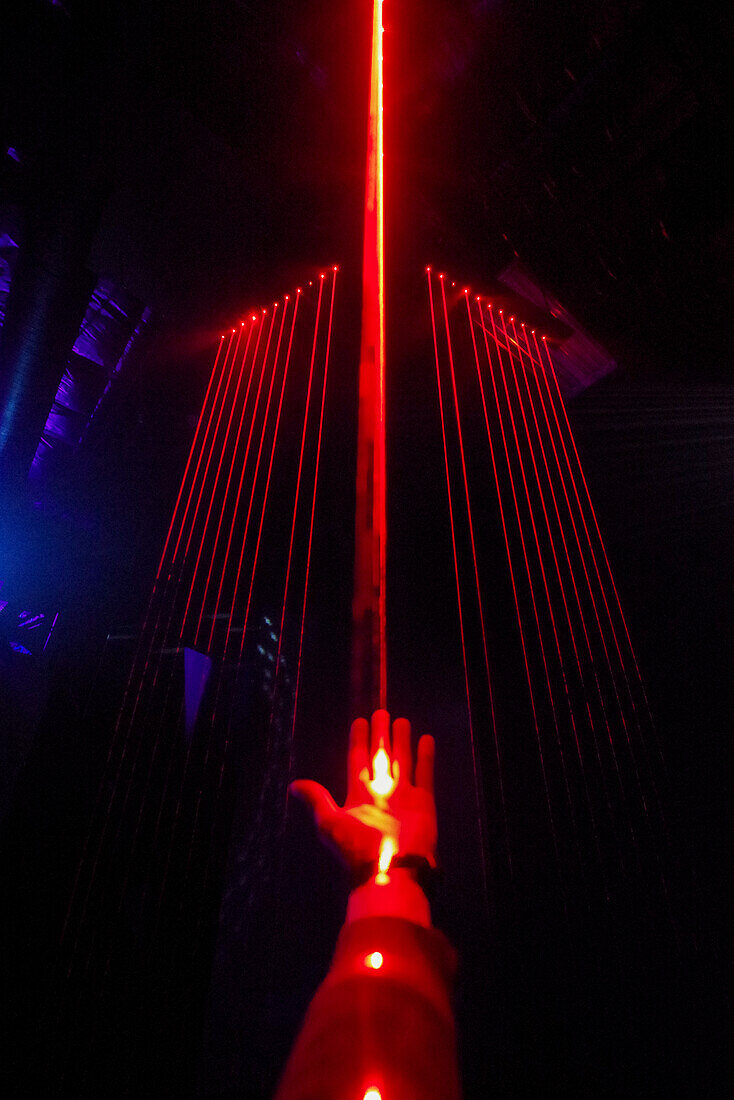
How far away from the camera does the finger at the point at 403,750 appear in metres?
1.68

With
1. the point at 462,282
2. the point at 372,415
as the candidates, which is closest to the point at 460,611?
the point at 372,415

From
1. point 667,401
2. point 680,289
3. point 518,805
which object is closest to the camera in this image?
point 680,289

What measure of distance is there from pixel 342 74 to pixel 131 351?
3.02 m

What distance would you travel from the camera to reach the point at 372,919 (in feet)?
3.36

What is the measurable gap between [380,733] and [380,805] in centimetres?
28

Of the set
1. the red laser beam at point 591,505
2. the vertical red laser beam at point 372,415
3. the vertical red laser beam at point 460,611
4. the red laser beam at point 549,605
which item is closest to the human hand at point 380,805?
the vertical red laser beam at point 372,415

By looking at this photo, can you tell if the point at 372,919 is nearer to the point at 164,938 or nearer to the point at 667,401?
the point at 164,938

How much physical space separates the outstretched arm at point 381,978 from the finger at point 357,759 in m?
0.01

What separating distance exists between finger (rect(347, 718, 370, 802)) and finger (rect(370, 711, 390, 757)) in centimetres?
3

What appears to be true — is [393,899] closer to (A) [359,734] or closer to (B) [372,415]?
(A) [359,734]

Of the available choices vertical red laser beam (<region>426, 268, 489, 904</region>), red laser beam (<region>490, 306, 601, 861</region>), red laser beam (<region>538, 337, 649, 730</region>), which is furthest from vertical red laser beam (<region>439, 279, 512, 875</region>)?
red laser beam (<region>538, 337, 649, 730</region>)

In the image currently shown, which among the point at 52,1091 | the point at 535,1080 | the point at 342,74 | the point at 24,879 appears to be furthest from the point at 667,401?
the point at 52,1091

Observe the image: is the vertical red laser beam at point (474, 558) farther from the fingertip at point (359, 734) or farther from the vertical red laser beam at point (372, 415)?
the fingertip at point (359, 734)

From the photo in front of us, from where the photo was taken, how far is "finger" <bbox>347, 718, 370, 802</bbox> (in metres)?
1.57
